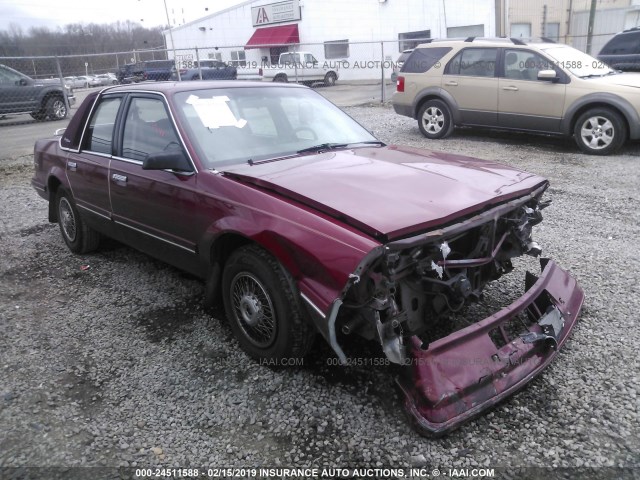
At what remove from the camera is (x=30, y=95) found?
14906 mm

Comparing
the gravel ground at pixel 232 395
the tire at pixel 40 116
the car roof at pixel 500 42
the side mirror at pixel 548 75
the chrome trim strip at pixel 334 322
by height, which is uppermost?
the car roof at pixel 500 42

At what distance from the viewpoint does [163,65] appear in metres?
26.8

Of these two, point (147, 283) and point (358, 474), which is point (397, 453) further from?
point (147, 283)

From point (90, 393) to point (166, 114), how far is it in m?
1.93

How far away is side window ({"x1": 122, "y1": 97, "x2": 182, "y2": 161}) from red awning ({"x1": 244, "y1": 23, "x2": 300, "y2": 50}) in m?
28.7

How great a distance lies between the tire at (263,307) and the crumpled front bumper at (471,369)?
2.08 ft

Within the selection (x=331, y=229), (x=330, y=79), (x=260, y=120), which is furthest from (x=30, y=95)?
(x=330, y=79)

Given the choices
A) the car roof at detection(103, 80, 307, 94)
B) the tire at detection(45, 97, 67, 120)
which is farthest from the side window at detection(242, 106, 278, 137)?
the tire at detection(45, 97, 67, 120)

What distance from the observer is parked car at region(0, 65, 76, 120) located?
1457cm

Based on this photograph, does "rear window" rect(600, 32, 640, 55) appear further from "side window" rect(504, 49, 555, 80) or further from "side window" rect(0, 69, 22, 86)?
"side window" rect(0, 69, 22, 86)

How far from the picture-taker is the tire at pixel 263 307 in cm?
282

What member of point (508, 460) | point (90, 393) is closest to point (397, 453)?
point (508, 460)

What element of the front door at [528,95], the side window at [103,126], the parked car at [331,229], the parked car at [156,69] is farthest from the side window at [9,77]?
the front door at [528,95]

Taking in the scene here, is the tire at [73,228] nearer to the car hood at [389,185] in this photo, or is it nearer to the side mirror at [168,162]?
the side mirror at [168,162]
